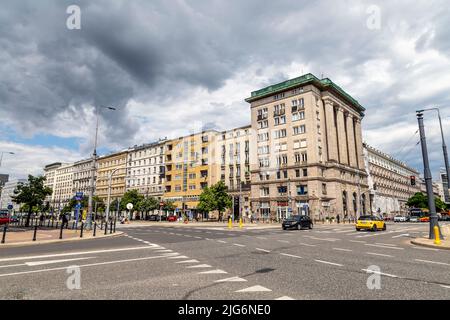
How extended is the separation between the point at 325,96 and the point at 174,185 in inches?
1748

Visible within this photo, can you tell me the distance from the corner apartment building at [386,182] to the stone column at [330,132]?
74.1ft

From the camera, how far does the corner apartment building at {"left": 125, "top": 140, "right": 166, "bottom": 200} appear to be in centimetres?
8406

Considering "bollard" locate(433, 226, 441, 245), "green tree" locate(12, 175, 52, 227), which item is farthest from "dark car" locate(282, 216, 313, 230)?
"green tree" locate(12, 175, 52, 227)

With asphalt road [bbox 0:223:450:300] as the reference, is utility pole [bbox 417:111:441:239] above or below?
above

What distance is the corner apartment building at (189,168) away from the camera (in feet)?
246

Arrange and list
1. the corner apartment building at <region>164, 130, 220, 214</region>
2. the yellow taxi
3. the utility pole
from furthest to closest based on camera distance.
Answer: the corner apartment building at <region>164, 130, 220, 214</region>
the yellow taxi
the utility pole

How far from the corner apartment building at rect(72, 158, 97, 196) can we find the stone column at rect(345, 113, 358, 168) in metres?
86.6

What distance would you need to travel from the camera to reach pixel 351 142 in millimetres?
68438

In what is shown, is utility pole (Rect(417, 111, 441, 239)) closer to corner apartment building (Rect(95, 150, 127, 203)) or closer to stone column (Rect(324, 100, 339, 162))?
stone column (Rect(324, 100, 339, 162))
